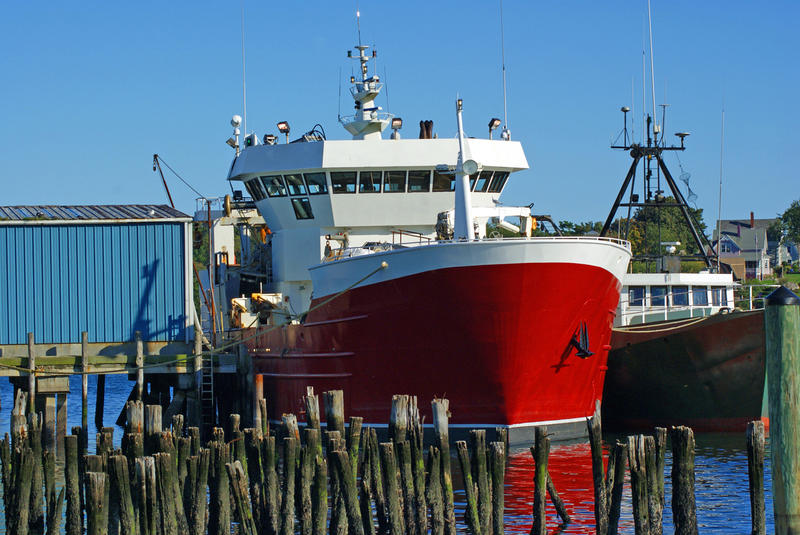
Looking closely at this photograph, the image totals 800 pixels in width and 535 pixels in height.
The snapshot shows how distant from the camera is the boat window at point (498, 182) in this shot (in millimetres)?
28109

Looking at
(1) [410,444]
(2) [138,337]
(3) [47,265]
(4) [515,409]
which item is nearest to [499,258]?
(4) [515,409]

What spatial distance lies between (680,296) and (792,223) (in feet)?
235

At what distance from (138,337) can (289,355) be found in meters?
3.44

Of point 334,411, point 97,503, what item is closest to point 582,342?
point 334,411

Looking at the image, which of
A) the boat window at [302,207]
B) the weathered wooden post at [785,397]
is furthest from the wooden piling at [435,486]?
the boat window at [302,207]

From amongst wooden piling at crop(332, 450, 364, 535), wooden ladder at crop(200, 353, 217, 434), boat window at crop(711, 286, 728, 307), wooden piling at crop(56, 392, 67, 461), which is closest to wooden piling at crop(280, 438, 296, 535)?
wooden piling at crop(332, 450, 364, 535)

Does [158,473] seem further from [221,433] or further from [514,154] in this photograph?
[514,154]

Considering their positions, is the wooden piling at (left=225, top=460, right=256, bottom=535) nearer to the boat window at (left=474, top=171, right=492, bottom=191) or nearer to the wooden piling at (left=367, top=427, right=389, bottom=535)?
the wooden piling at (left=367, top=427, right=389, bottom=535)

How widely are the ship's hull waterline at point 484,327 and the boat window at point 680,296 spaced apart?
6.31 metres

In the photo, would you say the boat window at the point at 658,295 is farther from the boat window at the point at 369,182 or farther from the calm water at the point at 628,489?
the boat window at the point at 369,182

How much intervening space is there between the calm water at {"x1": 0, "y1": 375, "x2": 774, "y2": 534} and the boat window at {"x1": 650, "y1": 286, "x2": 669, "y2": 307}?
4.50 m

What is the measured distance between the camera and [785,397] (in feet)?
40.2

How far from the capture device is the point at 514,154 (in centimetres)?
2811

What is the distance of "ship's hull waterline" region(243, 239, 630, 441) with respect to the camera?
21391 mm
